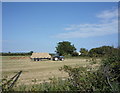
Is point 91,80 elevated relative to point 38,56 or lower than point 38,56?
lower

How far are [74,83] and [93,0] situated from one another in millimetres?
1727

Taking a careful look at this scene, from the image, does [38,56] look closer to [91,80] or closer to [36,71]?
[36,71]

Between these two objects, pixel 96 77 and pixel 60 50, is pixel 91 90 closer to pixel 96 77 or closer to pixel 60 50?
pixel 96 77

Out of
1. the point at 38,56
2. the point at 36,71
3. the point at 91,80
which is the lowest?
the point at 36,71

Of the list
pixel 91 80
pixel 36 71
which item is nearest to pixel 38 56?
pixel 36 71

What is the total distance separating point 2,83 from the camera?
326 centimetres

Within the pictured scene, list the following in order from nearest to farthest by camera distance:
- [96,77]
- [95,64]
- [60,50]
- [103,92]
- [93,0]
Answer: [93,0] → [103,92] → [96,77] → [95,64] → [60,50]

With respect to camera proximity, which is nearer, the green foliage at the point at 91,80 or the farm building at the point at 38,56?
the green foliage at the point at 91,80

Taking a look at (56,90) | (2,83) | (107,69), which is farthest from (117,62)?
(2,83)

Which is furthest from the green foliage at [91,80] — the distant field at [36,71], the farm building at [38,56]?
the farm building at [38,56]

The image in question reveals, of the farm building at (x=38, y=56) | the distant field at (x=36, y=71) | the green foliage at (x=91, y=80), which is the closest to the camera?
the green foliage at (x=91, y=80)

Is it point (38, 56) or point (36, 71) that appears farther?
point (38, 56)

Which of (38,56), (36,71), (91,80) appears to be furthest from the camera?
(38,56)

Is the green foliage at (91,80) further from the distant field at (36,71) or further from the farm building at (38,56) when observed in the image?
the farm building at (38,56)
